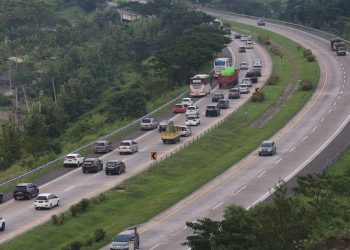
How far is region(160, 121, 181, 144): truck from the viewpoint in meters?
115

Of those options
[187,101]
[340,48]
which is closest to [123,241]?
[187,101]

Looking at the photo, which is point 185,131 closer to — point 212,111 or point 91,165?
point 212,111

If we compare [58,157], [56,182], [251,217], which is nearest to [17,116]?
[58,157]

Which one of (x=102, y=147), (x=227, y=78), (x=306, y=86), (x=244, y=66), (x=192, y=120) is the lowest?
(x=244, y=66)

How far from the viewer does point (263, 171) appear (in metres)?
98.2

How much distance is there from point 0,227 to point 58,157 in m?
32.0

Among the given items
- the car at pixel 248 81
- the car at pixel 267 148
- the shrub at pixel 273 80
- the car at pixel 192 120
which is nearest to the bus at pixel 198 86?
the car at pixel 248 81

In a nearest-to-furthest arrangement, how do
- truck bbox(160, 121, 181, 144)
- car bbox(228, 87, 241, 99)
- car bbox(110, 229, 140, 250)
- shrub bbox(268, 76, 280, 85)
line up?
car bbox(110, 229, 140, 250) → truck bbox(160, 121, 181, 144) → car bbox(228, 87, 241, 99) → shrub bbox(268, 76, 280, 85)

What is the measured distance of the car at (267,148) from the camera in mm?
105812

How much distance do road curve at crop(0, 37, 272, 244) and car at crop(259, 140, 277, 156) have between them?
35.7 ft

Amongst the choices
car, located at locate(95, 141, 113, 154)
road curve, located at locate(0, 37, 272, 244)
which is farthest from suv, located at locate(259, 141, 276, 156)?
car, located at locate(95, 141, 113, 154)

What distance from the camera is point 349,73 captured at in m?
165

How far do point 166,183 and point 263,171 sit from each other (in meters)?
9.94

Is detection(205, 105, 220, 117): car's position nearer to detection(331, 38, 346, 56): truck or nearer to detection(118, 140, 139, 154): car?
detection(118, 140, 139, 154): car
